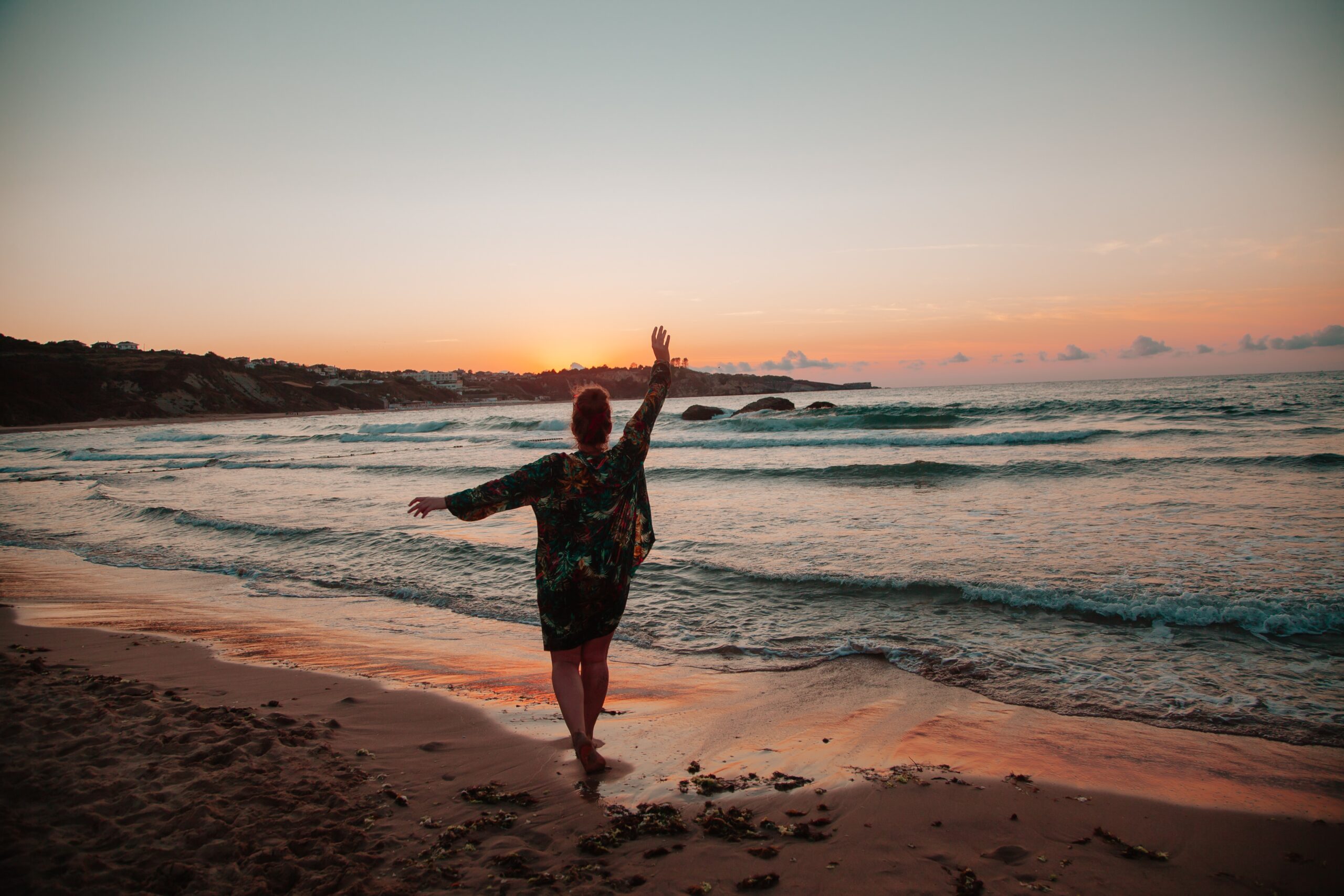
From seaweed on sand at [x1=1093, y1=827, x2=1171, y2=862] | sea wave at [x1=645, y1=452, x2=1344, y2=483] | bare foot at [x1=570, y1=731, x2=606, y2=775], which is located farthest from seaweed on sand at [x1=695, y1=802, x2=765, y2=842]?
sea wave at [x1=645, y1=452, x2=1344, y2=483]

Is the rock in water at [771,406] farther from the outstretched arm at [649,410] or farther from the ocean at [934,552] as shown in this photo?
the outstretched arm at [649,410]

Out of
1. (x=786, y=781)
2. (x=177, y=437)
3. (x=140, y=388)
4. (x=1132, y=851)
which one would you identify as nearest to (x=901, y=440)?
(x=786, y=781)

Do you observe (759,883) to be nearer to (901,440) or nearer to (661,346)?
(661,346)

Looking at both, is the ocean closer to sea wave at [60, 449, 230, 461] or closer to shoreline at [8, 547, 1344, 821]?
shoreline at [8, 547, 1344, 821]

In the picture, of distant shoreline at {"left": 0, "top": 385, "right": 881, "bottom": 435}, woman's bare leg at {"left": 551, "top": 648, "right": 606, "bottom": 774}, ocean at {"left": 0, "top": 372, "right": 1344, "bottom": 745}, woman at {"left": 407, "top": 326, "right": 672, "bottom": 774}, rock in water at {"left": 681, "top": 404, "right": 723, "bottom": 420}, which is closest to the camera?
woman at {"left": 407, "top": 326, "right": 672, "bottom": 774}

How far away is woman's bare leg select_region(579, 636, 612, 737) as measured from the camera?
3668 mm

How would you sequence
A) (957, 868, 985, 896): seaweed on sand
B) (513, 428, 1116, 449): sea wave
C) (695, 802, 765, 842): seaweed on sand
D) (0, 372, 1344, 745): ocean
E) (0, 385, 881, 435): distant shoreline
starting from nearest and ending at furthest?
(957, 868, 985, 896): seaweed on sand
(695, 802, 765, 842): seaweed on sand
(0, 372, 1344, 745): ocean
(513, 428, 1116, 449): sea wave
(0, 385, 881, 435): distant shoreline

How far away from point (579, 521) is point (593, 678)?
916mm

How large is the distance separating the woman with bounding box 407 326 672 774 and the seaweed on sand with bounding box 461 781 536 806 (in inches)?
14.1

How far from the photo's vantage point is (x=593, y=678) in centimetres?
371

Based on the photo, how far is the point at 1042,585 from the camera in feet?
22.2

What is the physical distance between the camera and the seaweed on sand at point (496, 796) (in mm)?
3236

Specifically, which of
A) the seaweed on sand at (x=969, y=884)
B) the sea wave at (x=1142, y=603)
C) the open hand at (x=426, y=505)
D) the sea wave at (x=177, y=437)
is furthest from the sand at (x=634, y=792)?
the sea wave at (x=177, y=437)

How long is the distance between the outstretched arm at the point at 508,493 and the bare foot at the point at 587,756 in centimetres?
130
